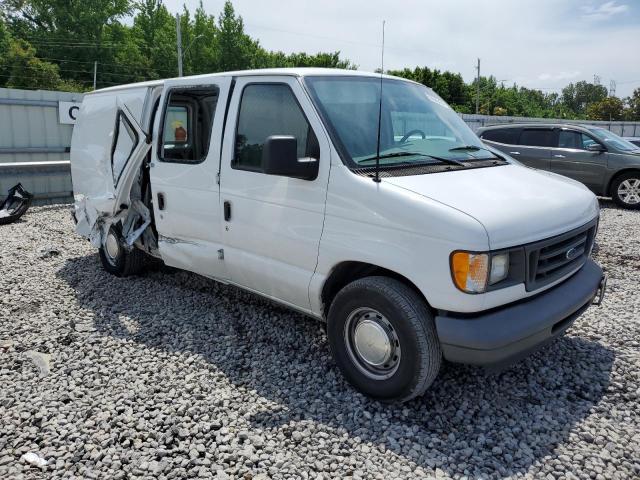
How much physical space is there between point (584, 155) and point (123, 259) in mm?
9855

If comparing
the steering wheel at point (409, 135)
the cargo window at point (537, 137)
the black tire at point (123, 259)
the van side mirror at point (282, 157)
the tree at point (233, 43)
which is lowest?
the black tire at point (123, 259)

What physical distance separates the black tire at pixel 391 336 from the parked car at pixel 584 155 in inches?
372

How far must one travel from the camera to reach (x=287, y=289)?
386cm

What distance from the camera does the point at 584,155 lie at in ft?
37.0

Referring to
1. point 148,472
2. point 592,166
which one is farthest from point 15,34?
point 148,472

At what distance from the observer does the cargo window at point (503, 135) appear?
11.9 m

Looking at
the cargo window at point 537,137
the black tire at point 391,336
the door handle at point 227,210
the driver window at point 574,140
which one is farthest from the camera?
the cargo window at point 537,137

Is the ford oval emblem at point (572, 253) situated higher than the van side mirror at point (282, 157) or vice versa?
the van side mirror at point (282, 157)

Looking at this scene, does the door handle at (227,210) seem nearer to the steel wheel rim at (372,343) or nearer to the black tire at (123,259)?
the steel wheel rim at (372,343)

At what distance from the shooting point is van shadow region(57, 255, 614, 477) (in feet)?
9.83

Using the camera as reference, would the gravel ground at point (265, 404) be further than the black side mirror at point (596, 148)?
No

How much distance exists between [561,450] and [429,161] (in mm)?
1961

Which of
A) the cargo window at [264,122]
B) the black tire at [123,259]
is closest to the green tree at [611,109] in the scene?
→ the black tire at [123,259]

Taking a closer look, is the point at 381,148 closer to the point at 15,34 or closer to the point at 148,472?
the point at 148,472
